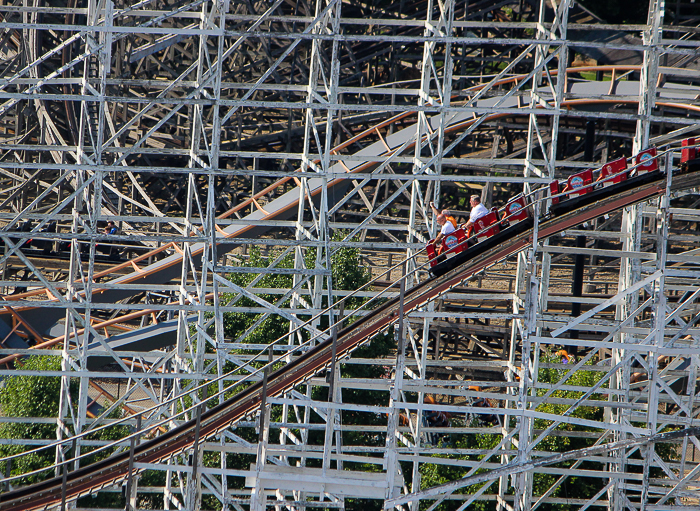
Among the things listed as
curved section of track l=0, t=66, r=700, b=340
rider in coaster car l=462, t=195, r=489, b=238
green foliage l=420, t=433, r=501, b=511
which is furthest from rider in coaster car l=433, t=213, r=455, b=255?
green foliage l=420, t=433, r=501, b=511

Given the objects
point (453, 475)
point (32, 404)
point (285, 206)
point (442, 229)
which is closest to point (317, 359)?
point (442, 229)

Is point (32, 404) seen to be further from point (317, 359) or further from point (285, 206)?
point (285, 206)

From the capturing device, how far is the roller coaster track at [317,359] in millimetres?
13688

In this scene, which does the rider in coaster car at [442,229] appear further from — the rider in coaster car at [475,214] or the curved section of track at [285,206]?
the curved section of track at [285,206]

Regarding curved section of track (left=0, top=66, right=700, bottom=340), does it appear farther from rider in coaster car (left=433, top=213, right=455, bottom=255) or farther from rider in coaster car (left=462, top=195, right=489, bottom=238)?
rider in coaster car (left=462, top=195, right=489, bottom=238)

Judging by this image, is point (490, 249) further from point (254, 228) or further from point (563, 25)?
point (254, 228)

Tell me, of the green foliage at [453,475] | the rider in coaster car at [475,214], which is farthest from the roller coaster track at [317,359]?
the green foliage at [453,475]

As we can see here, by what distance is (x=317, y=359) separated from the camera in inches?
566

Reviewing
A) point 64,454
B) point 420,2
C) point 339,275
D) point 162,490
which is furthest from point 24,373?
point 420,2

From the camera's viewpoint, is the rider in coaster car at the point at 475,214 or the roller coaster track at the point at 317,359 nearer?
the roller coaster track at the point at 317,359

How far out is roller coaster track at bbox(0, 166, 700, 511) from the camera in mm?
13688

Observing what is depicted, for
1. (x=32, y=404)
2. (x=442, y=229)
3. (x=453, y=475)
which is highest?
(x=442, y=229)

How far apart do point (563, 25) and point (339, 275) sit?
6798mm

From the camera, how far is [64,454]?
16.0m
